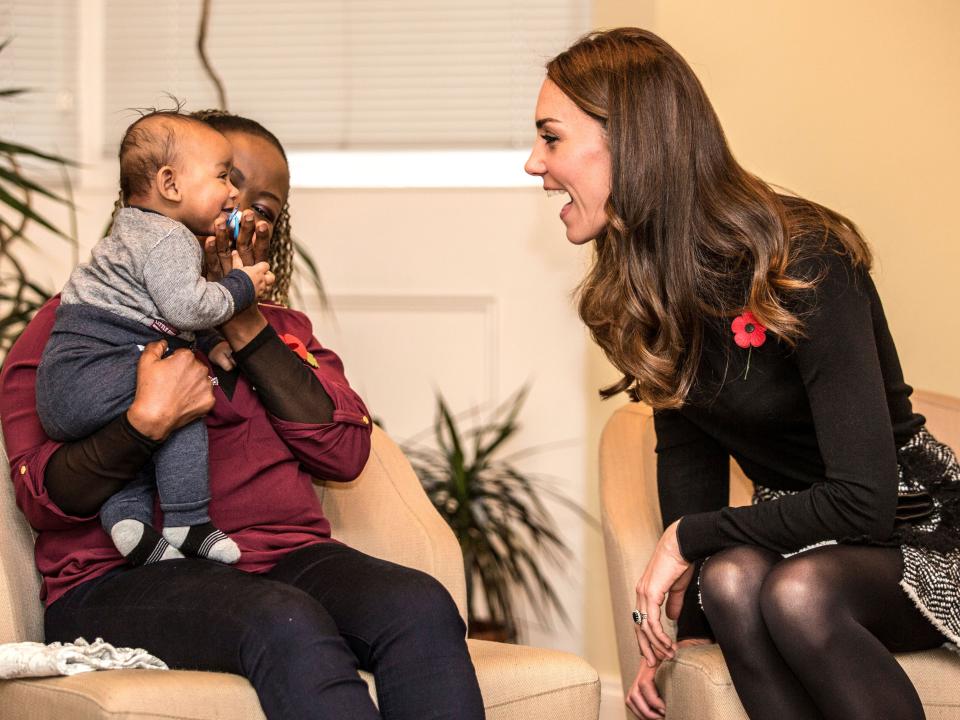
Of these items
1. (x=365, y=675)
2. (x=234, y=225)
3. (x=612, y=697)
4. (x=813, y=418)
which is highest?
(x=234, y=225)

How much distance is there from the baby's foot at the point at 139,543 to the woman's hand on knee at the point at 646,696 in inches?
26.9

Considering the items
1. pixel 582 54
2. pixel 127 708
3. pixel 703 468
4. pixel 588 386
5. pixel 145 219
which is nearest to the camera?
pixel 127 708

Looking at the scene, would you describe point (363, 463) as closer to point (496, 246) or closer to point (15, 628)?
point (15, 628)

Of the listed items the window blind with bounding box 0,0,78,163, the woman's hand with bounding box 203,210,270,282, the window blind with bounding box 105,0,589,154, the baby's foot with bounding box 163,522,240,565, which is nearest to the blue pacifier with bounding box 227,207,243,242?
the woman's hand with bounding box 203,210,270,282

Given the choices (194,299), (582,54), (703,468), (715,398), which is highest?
(582,54)

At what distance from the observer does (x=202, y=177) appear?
161cm

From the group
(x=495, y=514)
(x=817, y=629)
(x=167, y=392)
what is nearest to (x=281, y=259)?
(x=167, y=392)

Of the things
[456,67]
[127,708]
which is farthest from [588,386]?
[127,708]

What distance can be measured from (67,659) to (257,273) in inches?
22.6

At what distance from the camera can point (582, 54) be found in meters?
1.69

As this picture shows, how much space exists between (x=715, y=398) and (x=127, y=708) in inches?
35.0

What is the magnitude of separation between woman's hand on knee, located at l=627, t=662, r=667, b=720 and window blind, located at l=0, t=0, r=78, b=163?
7.73 feet

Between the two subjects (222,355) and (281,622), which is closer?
(281,622)

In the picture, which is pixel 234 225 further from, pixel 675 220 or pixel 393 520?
pixel 675 220
